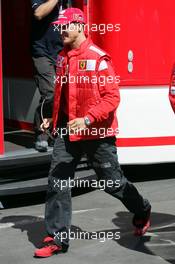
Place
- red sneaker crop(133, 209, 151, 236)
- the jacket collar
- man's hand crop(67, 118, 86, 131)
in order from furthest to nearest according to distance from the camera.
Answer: red sneaker crop(133, 209, 151, 236) → the jacket collar → man's hand crop(67, 118, 86, 131)

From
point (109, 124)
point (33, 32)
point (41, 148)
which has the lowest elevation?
point (41, 148)

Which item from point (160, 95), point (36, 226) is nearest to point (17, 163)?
point (36, 226)

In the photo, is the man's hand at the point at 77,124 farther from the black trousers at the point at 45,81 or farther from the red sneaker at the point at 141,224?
the black trousers at the point at 45,81

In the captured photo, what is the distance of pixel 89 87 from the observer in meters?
5.69

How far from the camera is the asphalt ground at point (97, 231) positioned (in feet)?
19.0

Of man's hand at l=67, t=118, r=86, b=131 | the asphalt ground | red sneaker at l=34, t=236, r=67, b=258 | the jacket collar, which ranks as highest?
the jacket collar

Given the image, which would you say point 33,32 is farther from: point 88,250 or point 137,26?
point 88,250

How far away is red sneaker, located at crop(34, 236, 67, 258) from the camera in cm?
579

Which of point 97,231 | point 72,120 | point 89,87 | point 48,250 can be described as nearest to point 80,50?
point 89,87

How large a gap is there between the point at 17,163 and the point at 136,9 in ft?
6.48

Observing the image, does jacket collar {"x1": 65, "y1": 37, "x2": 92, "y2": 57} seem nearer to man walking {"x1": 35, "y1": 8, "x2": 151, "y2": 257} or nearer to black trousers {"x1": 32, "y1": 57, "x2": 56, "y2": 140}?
man walking {"x1": 35, "y1": 8, "x2": 151, "y2": 257}

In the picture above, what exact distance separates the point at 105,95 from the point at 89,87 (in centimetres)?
15

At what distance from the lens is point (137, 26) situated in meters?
8.05

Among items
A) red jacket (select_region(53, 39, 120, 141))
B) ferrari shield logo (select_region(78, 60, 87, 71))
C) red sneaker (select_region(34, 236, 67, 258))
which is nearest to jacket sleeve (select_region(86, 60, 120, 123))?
red jacket (select_region(53, 39, 120, 141))
